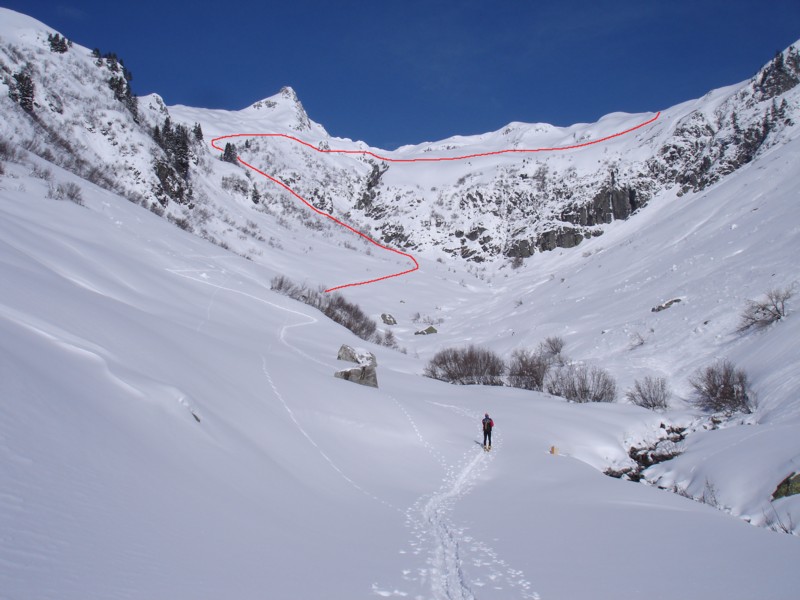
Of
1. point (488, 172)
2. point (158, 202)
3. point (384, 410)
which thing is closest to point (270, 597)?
point (384, 410)

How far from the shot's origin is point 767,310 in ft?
67.5

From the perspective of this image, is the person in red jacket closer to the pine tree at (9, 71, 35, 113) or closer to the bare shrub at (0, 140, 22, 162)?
the bare shrub at (0, 140, 22, 162)

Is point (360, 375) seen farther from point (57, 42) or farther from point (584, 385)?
point (57, 42)

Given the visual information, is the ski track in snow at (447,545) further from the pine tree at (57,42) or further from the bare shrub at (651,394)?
the pine tree at (57,42)

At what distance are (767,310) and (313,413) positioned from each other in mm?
19953

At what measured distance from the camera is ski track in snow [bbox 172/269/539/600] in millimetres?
4996

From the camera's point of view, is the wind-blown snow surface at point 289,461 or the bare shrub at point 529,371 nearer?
the wind-blown snow surface at point 289,461

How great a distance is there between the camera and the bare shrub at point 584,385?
22.2 m

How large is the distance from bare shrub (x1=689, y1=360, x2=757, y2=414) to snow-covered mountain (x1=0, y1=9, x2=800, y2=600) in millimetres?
495

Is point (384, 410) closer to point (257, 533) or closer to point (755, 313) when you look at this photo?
point (257, 533)

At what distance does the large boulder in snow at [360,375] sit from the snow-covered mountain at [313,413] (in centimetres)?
60

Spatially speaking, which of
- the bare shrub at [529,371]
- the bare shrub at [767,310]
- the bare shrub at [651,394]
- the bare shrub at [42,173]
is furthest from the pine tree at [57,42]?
the bare shrub at [767,310]

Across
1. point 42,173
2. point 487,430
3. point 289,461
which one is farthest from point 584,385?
point 42,173

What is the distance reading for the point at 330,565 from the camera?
4.85 meters
